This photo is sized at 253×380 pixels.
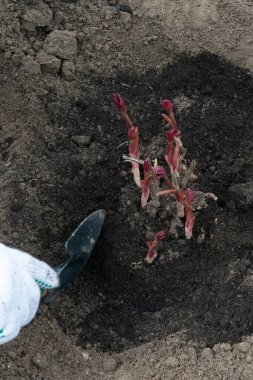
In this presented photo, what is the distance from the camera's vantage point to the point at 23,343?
9.60 ft

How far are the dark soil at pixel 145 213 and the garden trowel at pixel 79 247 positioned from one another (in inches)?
3.9

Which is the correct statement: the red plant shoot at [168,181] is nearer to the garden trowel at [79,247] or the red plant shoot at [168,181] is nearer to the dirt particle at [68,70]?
the garden trowel at [79,247]

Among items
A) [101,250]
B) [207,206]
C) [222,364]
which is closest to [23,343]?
[101,250]

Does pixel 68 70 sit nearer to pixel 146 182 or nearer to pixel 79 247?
pixel 146 182

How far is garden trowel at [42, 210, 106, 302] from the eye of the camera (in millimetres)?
3020

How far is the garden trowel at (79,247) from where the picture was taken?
9.91 feet

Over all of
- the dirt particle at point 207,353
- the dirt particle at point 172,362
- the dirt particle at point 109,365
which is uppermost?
the dirt particle at point 207,353

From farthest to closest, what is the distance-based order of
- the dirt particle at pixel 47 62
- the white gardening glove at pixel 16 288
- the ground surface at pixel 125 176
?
1. the dirt particle at pixel 47 62
2. the ground surface at pixel 125 176
3. the white gardening glove at pixel 16 288

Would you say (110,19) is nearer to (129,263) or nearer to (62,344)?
(129,263)

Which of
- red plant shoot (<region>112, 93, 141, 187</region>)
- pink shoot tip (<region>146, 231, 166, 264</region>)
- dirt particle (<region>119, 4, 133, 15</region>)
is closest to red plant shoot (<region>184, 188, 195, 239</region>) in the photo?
pink shoot tip (<region>146, 231, 166, 264</region>)

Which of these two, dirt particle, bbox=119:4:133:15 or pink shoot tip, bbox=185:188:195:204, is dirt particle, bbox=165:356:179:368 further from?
dirt particle, bbox=119:4:133:15

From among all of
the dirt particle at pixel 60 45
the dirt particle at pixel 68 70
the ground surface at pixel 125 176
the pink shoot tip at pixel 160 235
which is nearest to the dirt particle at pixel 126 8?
the ground surface at pixel 125 176

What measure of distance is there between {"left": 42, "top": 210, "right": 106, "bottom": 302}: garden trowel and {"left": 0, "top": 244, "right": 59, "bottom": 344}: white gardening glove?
0.32 metres

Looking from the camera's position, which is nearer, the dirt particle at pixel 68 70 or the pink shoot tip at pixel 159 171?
the pink shoot tip at pixel 159 171
